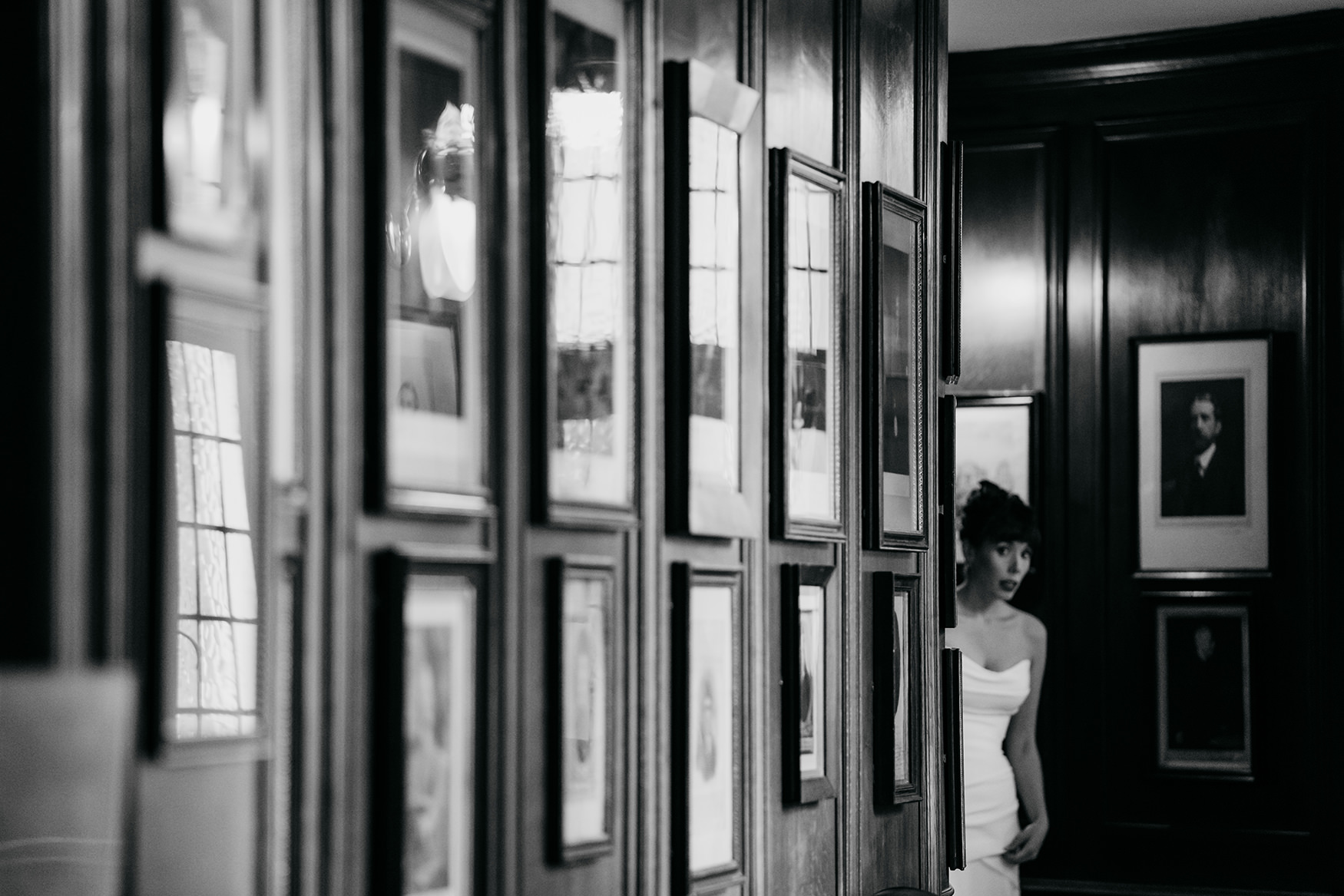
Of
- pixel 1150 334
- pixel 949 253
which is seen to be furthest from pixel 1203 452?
pixel 949 253

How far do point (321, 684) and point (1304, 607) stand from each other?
5535 mm

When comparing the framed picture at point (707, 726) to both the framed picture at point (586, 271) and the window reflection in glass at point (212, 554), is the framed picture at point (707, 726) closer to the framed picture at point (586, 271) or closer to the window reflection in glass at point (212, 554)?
the framed picture at point (586, 271)

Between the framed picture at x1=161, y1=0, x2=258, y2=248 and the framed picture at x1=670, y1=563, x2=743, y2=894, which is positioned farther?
the framed picture at x1=670, y1=563, x2=743, y2=894

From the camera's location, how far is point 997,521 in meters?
6.39

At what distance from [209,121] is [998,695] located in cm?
512

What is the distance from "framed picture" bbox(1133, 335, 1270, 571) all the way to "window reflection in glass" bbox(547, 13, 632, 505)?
4629mm

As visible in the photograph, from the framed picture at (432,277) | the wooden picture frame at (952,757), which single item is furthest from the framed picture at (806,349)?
the framed picture at (432,277)

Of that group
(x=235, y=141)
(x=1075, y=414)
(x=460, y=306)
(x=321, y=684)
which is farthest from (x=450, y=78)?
(x=1075, y=414)

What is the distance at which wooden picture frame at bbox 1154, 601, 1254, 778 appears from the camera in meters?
6.61

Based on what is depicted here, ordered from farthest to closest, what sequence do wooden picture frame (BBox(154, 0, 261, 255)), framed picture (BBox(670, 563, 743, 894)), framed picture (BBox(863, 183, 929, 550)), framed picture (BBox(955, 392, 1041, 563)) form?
1. framed picture (BBox(955, 392, 1041, 563))
2. framed picture (BBox(863, 183, 929, 550))
3. framed picture (BBox(670, 563, 743, 894))
4. wooden picture frame (BBox(154, 0, 261, 255))

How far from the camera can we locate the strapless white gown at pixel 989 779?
621 centimetres

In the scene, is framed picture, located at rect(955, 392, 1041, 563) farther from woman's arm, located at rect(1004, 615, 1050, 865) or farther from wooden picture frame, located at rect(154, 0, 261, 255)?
wooden picture frame, located at rect(154, 0, 261, 255)

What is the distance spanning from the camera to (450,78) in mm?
2184

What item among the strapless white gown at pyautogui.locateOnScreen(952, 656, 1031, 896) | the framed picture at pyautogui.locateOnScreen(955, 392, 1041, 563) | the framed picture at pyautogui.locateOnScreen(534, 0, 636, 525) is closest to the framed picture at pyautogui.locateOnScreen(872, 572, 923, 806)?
the framed picture at pyautogui.locateOnScreen(534, 0, 636, 525)
